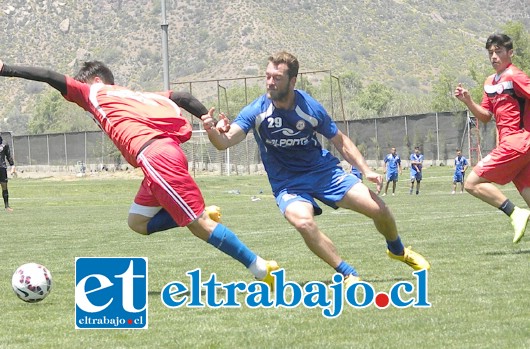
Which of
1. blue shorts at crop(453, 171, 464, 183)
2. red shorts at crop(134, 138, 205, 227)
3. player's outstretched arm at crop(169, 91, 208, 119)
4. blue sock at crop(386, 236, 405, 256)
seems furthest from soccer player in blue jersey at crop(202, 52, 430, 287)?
blue shorts at crop(453, 171, 464, 183)

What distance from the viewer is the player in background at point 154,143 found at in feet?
27.6

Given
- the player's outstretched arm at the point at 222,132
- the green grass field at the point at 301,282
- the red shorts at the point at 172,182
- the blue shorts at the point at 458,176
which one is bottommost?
the blue shorts at the point at 458,176

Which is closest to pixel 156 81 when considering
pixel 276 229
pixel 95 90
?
pixel 276 229

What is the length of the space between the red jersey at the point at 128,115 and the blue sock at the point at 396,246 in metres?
2.05

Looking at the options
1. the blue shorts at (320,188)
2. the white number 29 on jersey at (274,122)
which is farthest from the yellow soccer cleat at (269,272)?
the white number 29 on jersey at (274,122)

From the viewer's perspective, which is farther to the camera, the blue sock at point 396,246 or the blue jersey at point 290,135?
the blue sock at point 396,246

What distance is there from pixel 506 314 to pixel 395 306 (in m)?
0.84

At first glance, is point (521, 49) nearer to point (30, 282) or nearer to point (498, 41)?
point (498, 41)

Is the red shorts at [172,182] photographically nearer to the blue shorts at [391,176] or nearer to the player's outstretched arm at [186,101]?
the player's outstretched arm at [186,101]

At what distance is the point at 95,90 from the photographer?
A: 897cm

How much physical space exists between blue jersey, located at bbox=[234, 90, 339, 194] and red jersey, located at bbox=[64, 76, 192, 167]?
567 millimetres

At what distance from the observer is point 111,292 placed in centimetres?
698

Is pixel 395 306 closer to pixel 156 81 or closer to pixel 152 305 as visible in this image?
pixel 152 305

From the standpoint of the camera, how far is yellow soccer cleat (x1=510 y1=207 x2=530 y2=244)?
11469 mm
